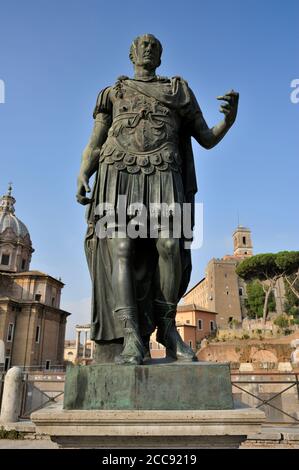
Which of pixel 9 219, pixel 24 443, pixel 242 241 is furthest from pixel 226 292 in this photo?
pixel 24 443

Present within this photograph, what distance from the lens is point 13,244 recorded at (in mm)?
53344

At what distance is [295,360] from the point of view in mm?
23875

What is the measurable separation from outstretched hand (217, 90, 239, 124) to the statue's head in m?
0.85

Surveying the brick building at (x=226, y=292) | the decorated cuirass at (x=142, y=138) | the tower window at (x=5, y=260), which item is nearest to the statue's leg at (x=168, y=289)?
the decorated cuirass at (x=142, y=138)

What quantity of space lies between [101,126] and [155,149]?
0.75 meters

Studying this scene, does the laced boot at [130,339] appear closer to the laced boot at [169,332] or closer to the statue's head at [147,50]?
the laced boot at [169,332]

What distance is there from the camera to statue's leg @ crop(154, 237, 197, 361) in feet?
10.1

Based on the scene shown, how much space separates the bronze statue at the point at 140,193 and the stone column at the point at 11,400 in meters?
7.40

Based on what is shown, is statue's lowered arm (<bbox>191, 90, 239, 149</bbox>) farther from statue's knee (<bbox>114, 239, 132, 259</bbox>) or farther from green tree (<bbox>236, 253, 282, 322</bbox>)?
green tree (<bbox>236, 253, 282, 322</bbox>)

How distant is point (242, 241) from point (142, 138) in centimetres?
10679

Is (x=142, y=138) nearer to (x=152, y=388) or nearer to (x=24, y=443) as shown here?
(x=152, y=388)

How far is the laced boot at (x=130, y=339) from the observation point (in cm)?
271
